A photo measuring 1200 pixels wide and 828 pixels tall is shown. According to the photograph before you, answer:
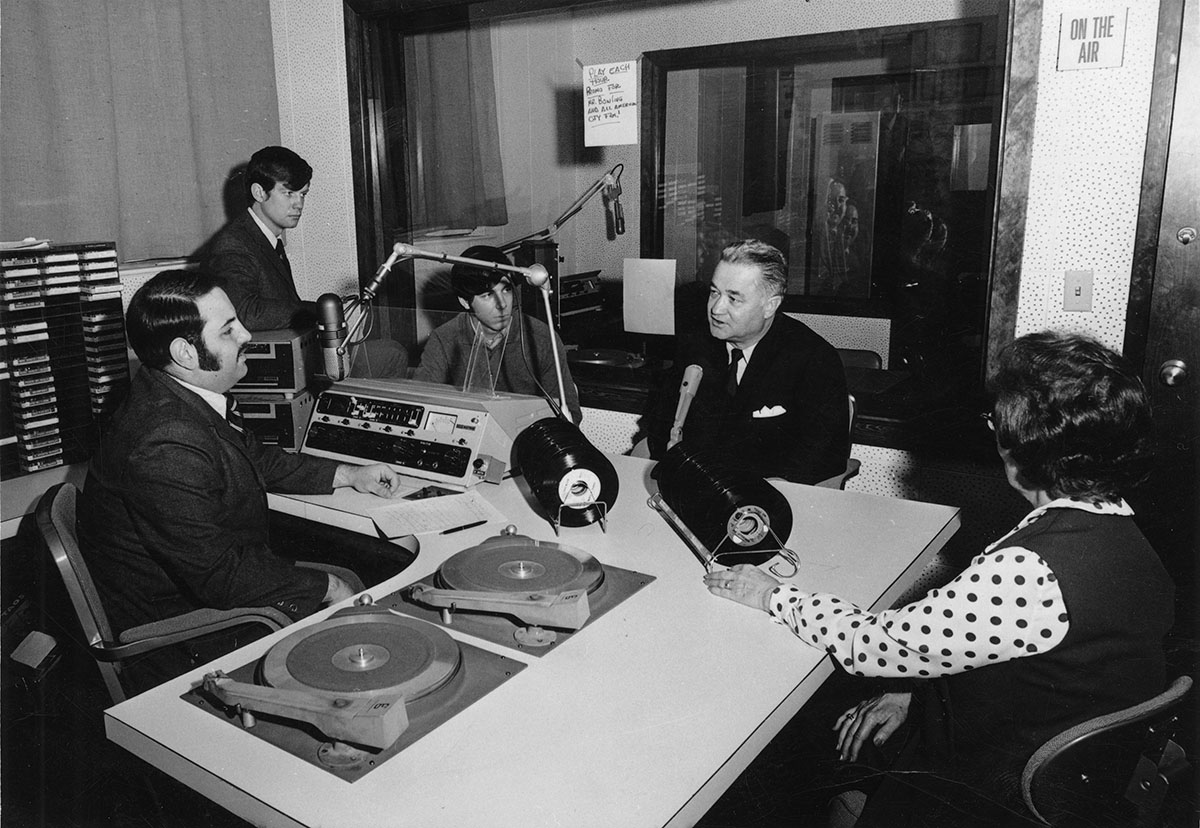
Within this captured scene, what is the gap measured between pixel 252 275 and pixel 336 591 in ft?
5.01

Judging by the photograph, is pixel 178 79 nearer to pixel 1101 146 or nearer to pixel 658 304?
pixel 658 304

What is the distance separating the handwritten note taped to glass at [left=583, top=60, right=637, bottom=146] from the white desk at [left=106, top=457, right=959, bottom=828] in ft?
6.31

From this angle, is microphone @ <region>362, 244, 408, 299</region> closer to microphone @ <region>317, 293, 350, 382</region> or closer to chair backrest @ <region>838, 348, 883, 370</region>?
microphone @ <region>317, 293, 350, 382</region>

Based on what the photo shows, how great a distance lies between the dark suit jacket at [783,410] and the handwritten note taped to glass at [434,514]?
2.10 ft

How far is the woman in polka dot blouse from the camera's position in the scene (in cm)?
120

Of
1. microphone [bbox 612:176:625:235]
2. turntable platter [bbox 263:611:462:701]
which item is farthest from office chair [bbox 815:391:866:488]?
microphone [bbox 612:176:625:235]

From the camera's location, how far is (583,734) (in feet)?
3.75

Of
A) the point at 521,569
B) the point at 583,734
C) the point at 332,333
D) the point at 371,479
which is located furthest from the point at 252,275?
the point at 583,734

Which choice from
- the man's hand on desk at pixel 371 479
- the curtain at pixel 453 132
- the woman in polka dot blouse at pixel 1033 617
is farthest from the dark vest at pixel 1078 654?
the curtain at pixel 453 132

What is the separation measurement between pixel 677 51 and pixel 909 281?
142cm

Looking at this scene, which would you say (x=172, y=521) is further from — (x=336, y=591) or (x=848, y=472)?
(x=848, y=472)

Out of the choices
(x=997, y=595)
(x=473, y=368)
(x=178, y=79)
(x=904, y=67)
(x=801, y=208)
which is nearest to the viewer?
(x=997, y=595)

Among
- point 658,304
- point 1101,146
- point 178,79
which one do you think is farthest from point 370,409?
point 1101,146

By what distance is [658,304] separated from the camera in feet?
10.6
